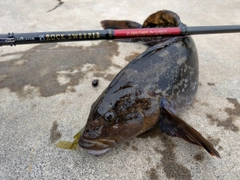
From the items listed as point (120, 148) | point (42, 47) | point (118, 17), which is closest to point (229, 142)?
point (120, 148)

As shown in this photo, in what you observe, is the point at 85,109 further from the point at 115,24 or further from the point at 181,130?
the point at 115,24

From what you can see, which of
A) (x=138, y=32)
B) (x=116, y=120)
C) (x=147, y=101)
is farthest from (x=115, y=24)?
(x=116, y=120)

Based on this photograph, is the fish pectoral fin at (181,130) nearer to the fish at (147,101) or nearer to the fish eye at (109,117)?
the fish at (147,101)

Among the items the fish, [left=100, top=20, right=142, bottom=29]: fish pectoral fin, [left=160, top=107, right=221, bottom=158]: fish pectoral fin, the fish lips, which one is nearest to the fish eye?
the fish

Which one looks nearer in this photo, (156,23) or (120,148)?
(120,148)

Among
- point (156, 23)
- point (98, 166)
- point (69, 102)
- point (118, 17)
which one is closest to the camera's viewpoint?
point (98, 166)

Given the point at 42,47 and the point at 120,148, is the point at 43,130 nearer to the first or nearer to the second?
the point at 120,148

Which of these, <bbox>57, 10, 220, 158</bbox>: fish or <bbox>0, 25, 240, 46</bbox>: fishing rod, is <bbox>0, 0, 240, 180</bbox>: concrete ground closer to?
<bbox>57, 10, 220, 158</bbox>: fish
